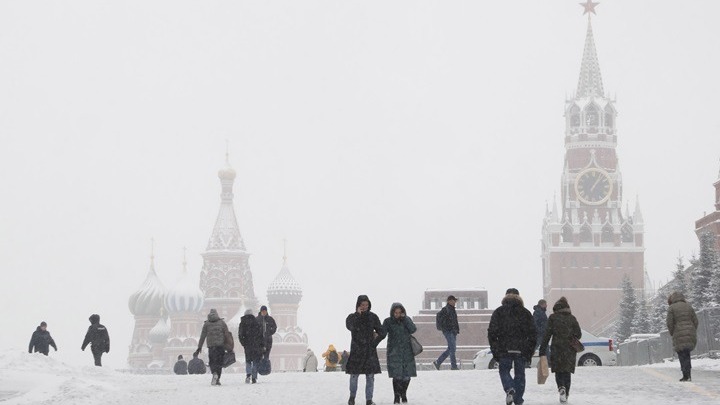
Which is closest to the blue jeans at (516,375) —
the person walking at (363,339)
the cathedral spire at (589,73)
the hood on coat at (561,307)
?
the hood on coat at (561,307)

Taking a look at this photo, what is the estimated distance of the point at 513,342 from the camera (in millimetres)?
17266

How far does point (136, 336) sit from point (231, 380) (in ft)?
513

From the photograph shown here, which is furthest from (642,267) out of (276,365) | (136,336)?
(136,336)

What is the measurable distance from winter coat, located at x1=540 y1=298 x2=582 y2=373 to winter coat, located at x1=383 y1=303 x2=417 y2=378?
5.82ft

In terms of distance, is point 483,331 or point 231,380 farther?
point 483,331

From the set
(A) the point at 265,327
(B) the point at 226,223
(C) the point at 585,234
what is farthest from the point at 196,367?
(B) the point at 226,223

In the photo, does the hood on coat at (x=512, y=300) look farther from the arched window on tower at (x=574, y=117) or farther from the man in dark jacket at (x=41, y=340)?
the arched window on tower at (x=574, y=117)

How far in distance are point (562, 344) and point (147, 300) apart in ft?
542

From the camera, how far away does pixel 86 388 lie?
21.9 metres

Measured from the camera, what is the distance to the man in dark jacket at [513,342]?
17.2 metres

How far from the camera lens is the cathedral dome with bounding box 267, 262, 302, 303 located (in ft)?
617

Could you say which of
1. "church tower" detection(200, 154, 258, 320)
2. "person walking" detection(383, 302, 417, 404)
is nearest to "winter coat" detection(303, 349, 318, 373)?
"person walking" detection(383, 302, 417, 404)

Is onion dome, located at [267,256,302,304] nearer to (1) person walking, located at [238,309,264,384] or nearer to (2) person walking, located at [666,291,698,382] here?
(1) person walking, located at [238,309,264,384]

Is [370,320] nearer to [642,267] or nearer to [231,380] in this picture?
[231,380]
